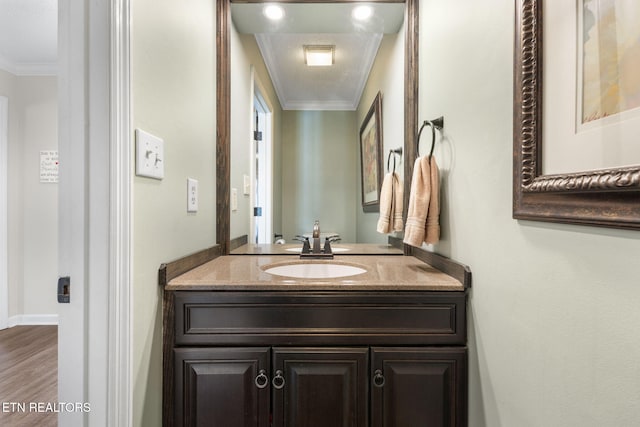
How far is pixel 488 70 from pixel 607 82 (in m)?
0.39

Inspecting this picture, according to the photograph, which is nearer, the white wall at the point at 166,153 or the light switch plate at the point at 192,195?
the white wall at the point at 166,153

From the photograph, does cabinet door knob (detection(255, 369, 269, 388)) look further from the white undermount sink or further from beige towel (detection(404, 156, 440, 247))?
beige towel (detection(404, 156, 440, 247))

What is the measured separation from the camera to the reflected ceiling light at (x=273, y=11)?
1.55m

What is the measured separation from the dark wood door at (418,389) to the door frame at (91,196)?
76 centimetres

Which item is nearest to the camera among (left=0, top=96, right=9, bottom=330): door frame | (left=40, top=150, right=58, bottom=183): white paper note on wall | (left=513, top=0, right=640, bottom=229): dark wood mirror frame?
(left=513, top=0, right=640, bottom=229): dark wood mirror frame

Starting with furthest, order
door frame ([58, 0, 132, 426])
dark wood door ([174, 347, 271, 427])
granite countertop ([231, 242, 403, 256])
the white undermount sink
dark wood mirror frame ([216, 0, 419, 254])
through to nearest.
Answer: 1. granite countertop ([231, 242, 403, 256])
2. dark wood mirror frame ([216, 0, 419, 254])
3. the white undermount sink
4. dark wood door ([174, 347, 271, 427])
5. door frame ([58, 0, 132, 426])

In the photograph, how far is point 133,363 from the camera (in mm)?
842

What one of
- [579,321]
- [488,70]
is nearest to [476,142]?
[488,70]

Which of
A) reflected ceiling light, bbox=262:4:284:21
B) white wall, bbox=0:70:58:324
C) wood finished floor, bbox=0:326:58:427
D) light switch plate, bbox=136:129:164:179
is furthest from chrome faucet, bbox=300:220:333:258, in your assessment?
white wall, bbox=0:70:58:324

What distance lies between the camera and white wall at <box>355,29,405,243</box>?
5.09 feet

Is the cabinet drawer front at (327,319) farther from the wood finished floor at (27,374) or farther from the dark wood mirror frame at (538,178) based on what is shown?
the wood finished floor at (27,374)

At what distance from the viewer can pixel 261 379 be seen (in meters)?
0.99

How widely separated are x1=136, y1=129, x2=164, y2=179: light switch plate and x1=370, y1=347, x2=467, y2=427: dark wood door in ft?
2.88

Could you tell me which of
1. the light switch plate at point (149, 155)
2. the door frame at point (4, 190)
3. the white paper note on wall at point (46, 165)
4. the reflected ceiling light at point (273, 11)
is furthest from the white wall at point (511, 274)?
the door frame at point (4, 190)
